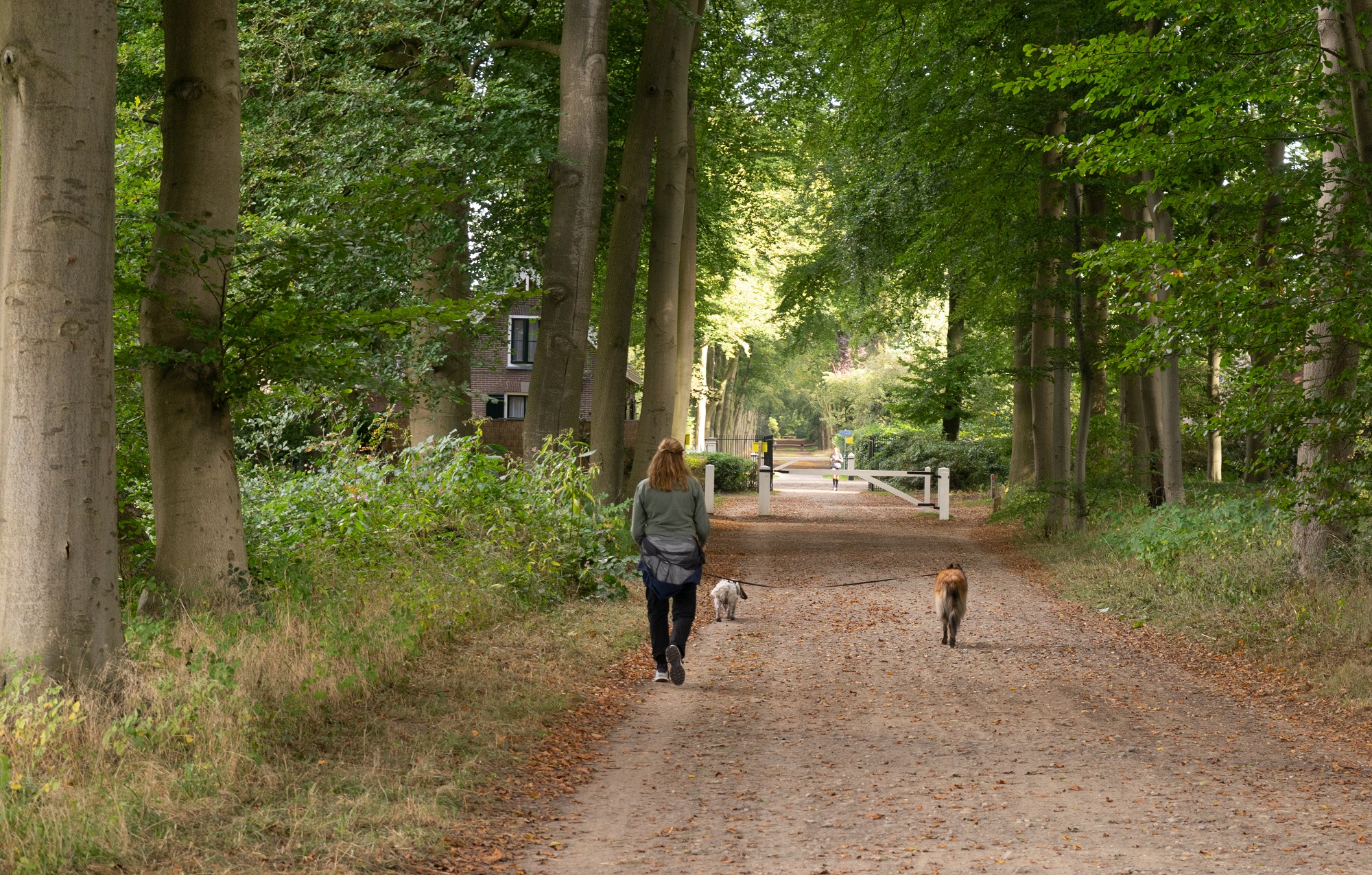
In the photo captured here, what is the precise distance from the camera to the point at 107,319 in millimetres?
6215

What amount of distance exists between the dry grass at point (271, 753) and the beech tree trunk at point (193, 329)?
2.51 ft

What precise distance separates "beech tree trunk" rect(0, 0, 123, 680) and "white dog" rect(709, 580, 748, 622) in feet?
23.8

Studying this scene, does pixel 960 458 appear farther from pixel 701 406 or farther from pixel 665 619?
pixel 665 619

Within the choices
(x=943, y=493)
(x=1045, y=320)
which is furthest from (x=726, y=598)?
(x=943, y=493)

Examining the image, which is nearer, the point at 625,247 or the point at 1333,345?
the point at 1333,345

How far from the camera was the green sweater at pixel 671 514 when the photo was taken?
349 inches

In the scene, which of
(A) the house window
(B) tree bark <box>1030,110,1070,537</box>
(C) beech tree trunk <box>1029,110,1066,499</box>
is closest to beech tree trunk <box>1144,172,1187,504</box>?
(C) beech tree trunk <box>1029,110,1066,499</box>

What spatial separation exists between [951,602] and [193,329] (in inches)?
273

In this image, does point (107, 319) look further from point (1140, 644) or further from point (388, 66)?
point (388, 66)

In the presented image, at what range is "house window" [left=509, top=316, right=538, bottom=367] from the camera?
4156cm

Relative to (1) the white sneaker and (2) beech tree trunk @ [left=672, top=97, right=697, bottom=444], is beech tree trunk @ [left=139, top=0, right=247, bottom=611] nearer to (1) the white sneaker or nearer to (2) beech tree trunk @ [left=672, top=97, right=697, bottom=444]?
(1) the white sneaker

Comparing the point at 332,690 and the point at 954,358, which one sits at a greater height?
the point at 954,358

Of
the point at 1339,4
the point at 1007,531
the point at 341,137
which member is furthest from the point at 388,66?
the point at 1007,531

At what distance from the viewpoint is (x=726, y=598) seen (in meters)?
12.5
